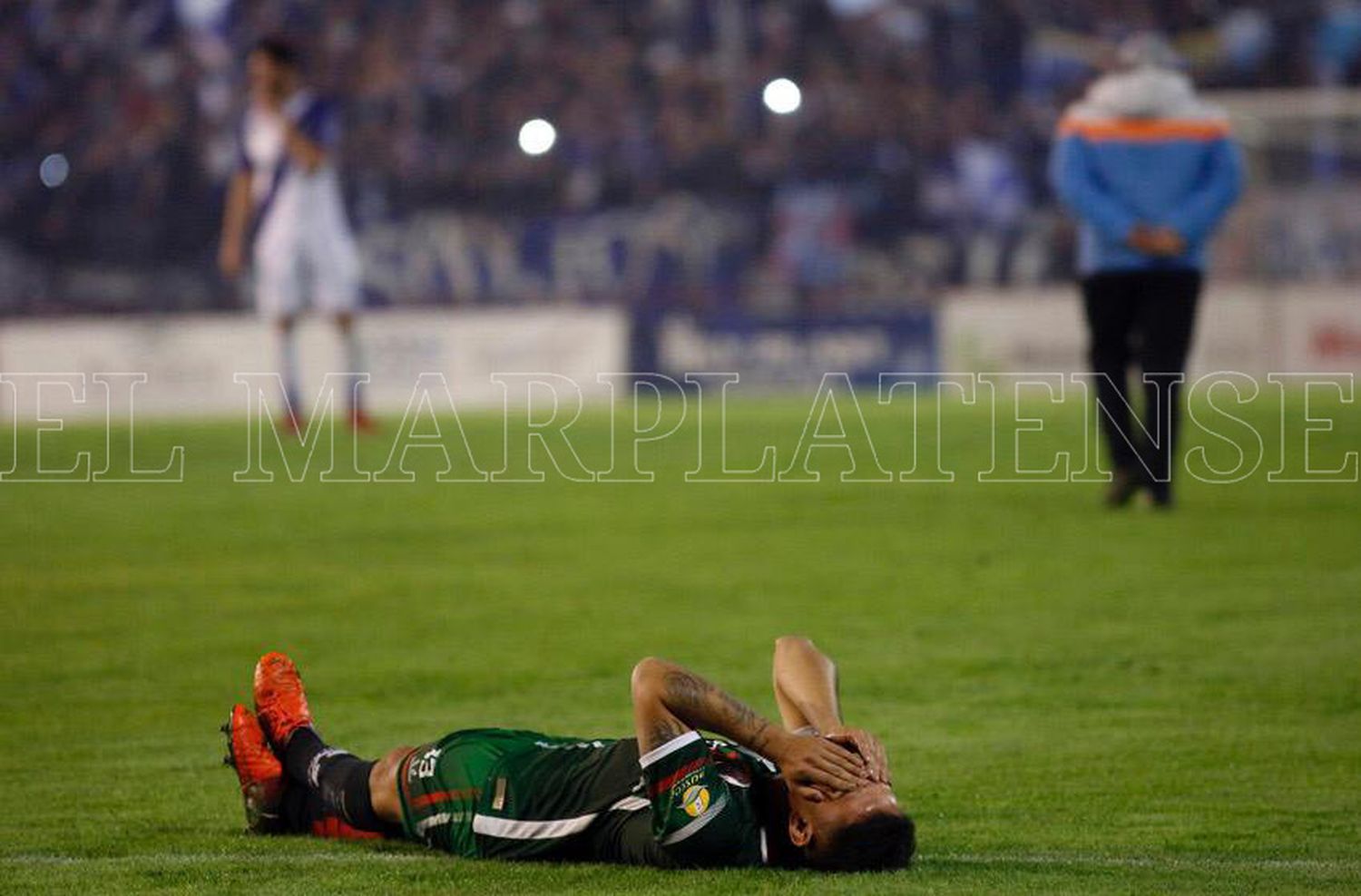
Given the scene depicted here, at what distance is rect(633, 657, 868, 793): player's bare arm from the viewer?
176 inches

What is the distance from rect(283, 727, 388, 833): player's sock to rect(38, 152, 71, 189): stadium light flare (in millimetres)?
22541

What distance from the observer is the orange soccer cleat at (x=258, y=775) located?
5.16 meters

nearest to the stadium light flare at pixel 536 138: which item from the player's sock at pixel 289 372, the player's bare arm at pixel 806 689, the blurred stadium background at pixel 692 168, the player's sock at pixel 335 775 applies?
the blurred stadium background at pixel 692 168

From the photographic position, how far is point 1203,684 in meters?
7.09

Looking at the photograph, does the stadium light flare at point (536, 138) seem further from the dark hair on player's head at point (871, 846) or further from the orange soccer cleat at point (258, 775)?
the dark hair on player's head at point (871, 846)

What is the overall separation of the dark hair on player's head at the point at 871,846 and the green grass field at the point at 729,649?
1.9 inches

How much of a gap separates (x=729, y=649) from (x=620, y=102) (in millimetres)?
20451

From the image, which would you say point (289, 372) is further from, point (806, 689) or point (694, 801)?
point (694, 801)

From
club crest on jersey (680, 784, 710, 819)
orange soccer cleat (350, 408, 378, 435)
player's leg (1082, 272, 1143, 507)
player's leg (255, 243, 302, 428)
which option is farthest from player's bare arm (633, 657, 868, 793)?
player's leg (255, 243, 302, 428)

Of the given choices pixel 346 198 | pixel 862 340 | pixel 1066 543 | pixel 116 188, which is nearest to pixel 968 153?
pixel 862 340

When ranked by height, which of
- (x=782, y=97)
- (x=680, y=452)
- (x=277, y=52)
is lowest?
(x=680, y=452)

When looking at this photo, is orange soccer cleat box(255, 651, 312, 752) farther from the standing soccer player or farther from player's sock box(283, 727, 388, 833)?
the standing soccer player

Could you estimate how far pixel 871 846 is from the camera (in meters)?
4.47

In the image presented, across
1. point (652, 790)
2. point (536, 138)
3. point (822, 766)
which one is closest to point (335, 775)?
point (652, 790)
